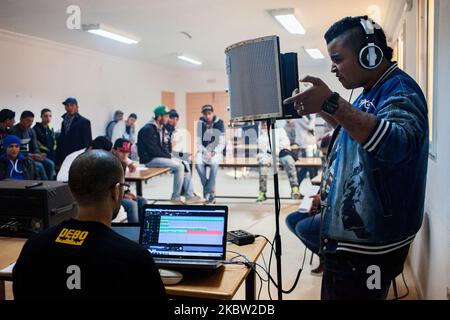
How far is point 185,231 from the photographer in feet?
5.67

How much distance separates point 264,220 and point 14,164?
3068 millimetres

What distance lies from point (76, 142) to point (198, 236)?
4814mm

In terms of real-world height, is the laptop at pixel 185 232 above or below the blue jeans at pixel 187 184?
above

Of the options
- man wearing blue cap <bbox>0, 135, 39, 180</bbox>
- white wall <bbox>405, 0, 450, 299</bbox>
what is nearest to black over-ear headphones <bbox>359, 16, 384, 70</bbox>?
white wall <bbox>405, 0, 450, 299</bbox>

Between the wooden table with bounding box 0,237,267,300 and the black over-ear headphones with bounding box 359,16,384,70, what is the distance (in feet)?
2.93

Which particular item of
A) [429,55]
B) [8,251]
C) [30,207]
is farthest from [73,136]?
[429,55]

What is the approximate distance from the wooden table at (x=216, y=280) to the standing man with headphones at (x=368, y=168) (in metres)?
0.36

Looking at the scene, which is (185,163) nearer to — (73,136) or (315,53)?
(73,136)

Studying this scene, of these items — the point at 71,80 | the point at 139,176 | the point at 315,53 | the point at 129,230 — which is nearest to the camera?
the point at 129,230

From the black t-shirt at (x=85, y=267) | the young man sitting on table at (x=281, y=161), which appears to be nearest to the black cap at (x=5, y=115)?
the young man sitting on table at (x=281, y=161)

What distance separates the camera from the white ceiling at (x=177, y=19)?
4.65 meters

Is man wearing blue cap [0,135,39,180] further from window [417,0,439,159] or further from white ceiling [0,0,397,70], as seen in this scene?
window [417,0,439,159]

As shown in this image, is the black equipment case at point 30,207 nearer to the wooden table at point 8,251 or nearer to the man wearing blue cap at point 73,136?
the wooden table at point 8,251

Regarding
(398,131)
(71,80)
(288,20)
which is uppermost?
(288,20)
